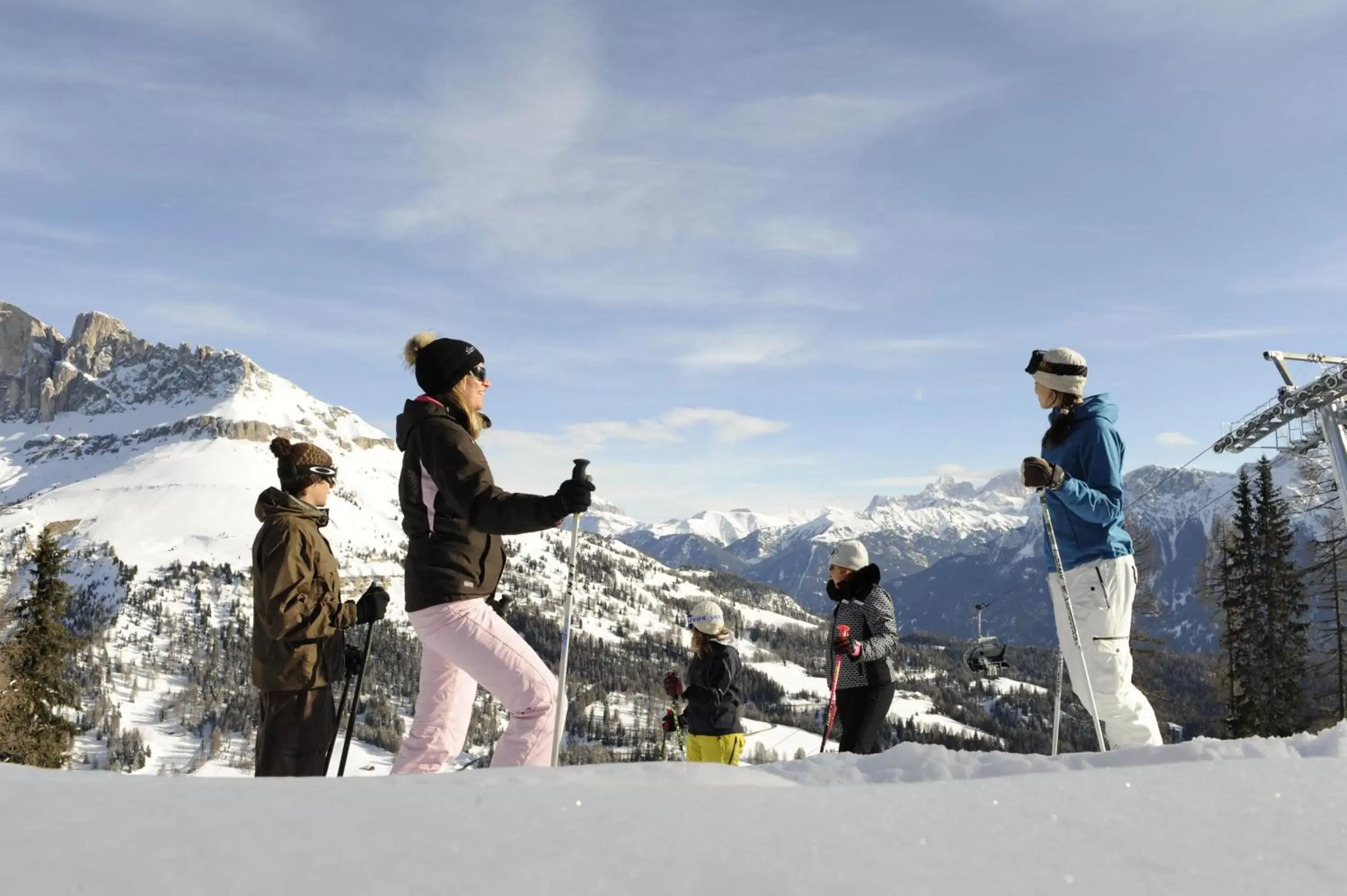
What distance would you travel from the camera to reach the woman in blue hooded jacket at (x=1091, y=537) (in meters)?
4.41

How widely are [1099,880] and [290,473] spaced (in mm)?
4632

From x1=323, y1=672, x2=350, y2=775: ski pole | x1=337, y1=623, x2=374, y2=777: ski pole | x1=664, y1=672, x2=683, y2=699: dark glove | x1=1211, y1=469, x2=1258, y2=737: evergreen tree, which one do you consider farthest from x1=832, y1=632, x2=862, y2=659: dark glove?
x1=1211, y1=469, x2=1258, y2=737: evergreen tree

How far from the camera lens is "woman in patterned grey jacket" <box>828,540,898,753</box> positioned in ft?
19.9

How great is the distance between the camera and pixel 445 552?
386cm

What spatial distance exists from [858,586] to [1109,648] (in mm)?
2253

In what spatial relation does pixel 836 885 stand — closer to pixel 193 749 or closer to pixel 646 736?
pixel 646 736

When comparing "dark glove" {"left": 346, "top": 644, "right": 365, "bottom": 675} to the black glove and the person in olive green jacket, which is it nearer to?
the person in olive green jacket

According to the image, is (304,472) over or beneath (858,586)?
over

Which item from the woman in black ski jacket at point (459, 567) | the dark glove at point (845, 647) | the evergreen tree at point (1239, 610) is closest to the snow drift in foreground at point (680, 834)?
the woman in black ski jacket at point (459, 567)

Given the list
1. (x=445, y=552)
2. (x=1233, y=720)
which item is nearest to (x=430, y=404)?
(x=445, y=552)

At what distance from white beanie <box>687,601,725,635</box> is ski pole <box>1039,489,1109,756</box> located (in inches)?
116

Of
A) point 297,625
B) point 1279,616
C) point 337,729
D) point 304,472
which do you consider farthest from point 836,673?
point 1279,616

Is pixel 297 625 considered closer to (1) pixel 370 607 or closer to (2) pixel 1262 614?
(1) pixel 370 607

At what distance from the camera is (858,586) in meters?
6.49
